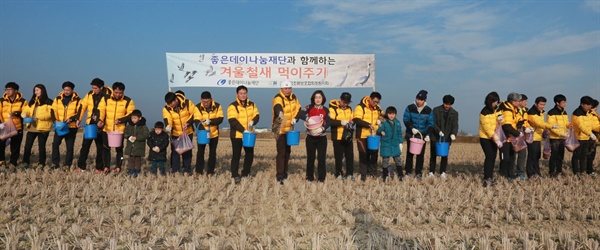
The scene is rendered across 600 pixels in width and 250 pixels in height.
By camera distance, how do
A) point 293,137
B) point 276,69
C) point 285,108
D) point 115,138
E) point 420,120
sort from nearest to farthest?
point 293,137
point 285,108
point 115,138
point 420,120
point 276,69

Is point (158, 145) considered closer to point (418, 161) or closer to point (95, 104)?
point (95, 104)

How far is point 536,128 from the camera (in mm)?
9828

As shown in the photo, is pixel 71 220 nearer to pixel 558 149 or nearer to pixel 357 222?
pixel 357 222

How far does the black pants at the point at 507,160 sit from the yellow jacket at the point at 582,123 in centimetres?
172

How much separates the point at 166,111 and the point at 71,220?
3883 mm

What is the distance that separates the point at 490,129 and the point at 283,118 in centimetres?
386

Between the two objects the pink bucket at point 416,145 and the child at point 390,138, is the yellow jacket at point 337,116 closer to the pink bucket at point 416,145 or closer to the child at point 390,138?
the child at point 390,138

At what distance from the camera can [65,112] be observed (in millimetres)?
9242

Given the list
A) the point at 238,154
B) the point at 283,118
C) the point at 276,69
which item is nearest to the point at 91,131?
the point at 238,154

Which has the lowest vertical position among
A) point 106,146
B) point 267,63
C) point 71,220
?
point 71,220

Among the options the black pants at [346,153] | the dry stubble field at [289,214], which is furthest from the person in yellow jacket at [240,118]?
the black pants at [346,153]

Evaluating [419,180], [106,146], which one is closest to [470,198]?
[419,180]

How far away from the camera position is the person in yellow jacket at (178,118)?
891 cm

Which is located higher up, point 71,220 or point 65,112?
point 65,112
